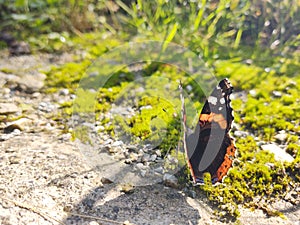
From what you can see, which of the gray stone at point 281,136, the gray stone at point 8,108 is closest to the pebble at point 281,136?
the gray stone at point 281,136

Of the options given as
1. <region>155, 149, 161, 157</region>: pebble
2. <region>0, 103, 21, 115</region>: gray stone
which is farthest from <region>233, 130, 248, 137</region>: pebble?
<region>0, 103, 21, 115</region>: gray stone

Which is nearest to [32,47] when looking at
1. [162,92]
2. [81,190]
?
[162,92]

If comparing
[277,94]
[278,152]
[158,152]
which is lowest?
[158,152]

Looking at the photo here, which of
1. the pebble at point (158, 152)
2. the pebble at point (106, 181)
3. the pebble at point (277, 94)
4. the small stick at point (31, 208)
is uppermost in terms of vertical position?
the pebble at point (277, 94)

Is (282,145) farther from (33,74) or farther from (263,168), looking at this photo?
(33,74)

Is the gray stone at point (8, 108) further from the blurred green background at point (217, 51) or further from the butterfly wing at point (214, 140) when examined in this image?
the butterfly wing at point (214, 140)

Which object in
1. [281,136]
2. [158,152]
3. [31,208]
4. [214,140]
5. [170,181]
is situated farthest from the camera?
[281,136]

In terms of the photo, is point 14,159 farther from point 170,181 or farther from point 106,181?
point 170,181

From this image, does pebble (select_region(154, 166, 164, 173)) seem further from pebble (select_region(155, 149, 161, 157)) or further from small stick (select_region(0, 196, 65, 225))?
small stick (select_region(0, 196, 65, 225))

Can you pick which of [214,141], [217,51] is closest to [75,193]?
[214,141]
